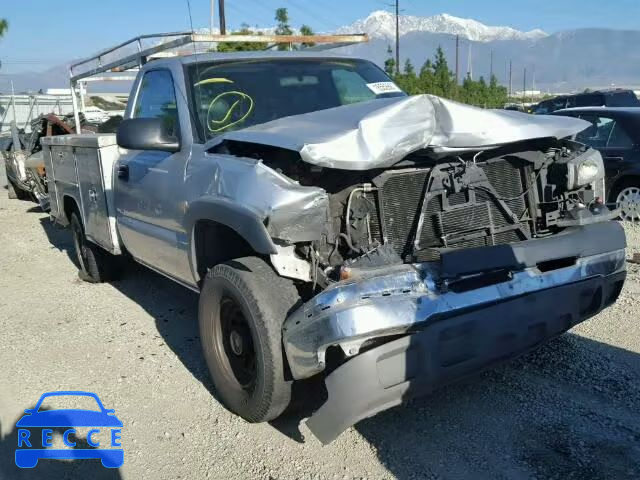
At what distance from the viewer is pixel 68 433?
3.66 metres

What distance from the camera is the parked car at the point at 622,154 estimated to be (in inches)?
315

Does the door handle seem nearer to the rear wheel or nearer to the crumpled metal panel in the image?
the crumpled metal panel

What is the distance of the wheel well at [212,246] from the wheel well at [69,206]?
10.4ft

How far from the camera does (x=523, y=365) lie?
4176mm

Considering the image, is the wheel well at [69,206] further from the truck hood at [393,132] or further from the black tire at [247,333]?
the truck hood at [393,132]

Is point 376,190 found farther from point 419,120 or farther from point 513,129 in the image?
point 513,129

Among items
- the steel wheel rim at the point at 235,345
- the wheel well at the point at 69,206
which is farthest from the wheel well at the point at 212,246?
the wheel well at the point at 69,206

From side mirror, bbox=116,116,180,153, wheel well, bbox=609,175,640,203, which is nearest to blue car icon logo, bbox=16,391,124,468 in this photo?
side mirror, bbox=116,116,180,153

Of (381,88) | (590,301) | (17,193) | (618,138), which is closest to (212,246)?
(381,88)

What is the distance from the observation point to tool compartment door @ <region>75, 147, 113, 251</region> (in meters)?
5.38

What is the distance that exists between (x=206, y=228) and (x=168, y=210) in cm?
47

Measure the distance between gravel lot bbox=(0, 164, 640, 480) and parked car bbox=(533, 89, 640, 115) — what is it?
13890mm

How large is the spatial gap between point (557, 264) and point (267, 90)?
88.0 inches

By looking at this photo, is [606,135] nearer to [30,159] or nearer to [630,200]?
[630,200]
